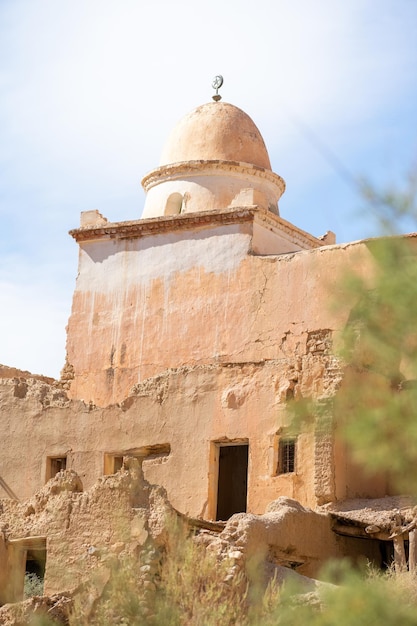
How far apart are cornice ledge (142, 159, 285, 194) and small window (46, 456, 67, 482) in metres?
6.84

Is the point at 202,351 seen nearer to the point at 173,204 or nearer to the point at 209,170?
the point at 173,204

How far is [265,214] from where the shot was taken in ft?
76.6

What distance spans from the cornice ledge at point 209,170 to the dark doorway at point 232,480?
5956 millimetres

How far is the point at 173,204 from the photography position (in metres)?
25.6

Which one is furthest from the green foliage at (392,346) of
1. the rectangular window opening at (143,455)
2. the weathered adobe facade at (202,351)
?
the rectangular window opening at (143,455)

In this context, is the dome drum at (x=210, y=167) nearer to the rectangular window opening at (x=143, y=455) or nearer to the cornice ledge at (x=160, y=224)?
the cornice ledge at (x=160, y=224)

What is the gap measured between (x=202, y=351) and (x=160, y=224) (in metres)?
2.68

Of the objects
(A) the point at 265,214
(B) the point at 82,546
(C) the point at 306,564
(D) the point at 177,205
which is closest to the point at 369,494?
(C) the point at 306,564

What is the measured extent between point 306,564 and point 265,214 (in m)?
7.72

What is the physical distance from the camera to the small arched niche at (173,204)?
25.4 m

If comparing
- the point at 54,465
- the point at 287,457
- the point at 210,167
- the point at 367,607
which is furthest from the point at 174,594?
the point at 210,167

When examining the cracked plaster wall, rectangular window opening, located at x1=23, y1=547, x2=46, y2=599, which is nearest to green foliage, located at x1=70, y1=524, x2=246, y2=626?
rectangular window opening, located at x1=23, y1=547, x2=46, y2=599

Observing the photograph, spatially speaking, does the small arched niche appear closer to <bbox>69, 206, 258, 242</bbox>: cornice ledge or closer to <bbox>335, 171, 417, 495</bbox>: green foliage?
<bbox>69, 206, 258, 242</bbox>: cornice ledge

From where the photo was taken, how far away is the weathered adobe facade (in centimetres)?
1988
